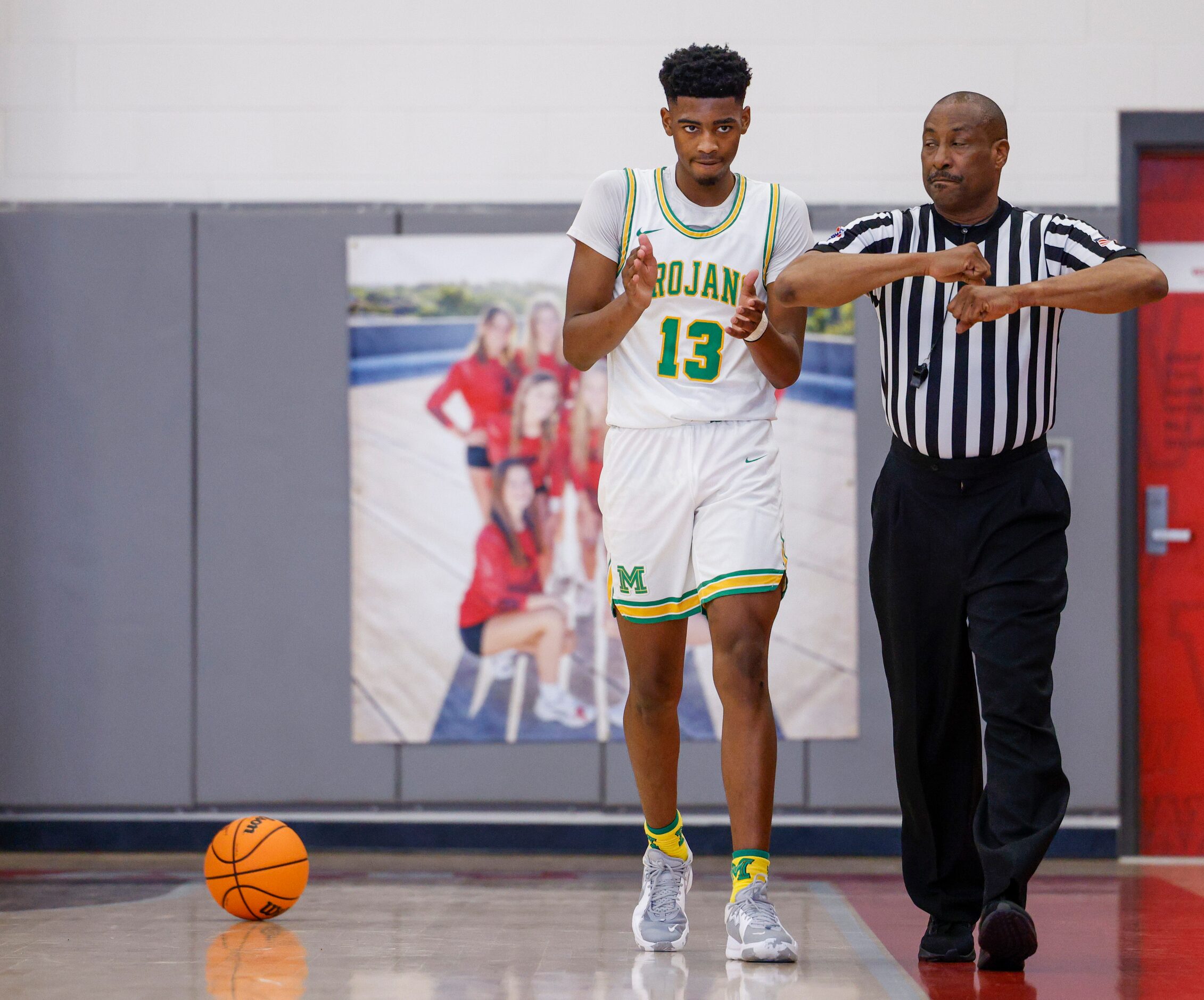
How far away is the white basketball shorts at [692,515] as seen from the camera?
292cm

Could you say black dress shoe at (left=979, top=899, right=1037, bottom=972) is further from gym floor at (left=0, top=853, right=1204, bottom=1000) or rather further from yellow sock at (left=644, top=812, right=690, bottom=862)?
yellow sock at (left=644, top=812, right=690, bottom=862)

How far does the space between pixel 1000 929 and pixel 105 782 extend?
11.1 ft

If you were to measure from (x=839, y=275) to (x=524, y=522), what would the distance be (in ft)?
7.46

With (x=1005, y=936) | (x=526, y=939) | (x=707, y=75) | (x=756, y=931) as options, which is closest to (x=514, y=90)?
(x=707, y=75)

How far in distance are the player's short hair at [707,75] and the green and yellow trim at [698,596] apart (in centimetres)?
101

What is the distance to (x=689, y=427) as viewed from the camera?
2.99 metres

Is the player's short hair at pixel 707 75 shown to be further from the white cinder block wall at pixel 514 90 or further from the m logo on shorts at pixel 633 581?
the white cinder block wall at pixel 514 90

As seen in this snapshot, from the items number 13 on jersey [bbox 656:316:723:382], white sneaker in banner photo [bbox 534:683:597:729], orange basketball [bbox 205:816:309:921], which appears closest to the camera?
number 13 on jersey [bbox 656:316:723:382]

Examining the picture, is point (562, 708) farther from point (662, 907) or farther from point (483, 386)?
point (662, 907)

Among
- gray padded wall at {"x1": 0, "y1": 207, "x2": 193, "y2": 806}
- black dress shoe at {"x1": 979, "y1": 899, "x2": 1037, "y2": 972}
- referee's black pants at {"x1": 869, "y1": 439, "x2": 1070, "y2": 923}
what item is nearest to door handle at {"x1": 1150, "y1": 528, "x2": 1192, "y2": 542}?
referee's black pants at {"x1": 869, "y1": 439, "x2": 1070, "y2": 923}

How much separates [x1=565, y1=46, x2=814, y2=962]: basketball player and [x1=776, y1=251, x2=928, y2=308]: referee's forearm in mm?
81

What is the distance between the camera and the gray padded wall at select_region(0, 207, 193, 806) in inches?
195

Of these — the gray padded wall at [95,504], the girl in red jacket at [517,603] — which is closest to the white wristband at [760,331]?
the girl in red jacket at [517,603]

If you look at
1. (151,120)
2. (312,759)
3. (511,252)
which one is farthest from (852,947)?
(151,120)
